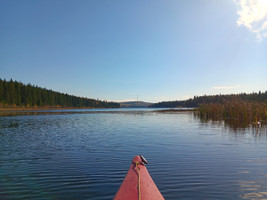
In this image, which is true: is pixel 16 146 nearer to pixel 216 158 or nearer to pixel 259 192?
pixel 216 158

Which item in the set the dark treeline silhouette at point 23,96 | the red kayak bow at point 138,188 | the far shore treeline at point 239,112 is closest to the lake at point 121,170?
the red kayak bow at point 138,188

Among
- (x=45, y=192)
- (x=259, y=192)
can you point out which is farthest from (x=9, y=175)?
(x=259, y=192)

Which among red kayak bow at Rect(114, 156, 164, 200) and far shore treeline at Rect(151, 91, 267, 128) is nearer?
red kayak bow at Rect(114, 156, 164, 200)

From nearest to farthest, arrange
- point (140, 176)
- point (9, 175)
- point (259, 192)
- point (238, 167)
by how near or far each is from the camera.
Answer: point (140, 176) → point (259, 192) → point (9, 175) → point (238, 167)

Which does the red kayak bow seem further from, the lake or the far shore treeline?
the far shore treeline

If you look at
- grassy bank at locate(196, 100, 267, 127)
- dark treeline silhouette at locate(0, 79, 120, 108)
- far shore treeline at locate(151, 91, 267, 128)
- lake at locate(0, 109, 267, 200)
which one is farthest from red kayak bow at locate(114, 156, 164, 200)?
dark treeline silhouette at locate(0, 79, 120, 108)

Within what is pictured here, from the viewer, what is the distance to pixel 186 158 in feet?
34.8

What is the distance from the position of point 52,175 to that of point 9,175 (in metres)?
1.64

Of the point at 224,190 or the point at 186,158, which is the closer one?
the point at 224,190

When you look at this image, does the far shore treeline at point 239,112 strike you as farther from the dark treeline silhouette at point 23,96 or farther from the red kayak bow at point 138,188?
the dark treeline silhouette at point 23,96

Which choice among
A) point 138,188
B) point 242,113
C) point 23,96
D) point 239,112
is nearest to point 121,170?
point 138,188

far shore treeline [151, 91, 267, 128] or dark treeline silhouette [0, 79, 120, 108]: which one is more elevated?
dark treeline silhouette [0, 79, 120, 108]

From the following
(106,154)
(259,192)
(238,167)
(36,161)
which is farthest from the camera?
(106,154)

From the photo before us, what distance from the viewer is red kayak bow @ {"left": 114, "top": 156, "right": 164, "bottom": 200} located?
13.7 ft
